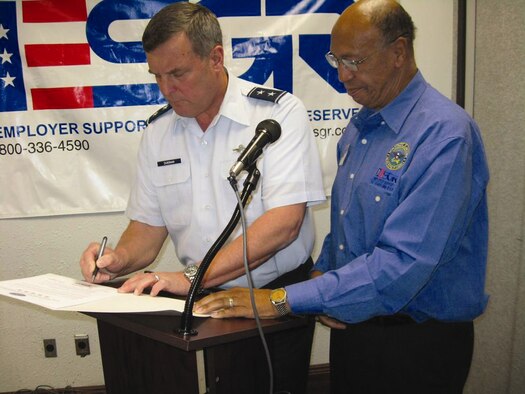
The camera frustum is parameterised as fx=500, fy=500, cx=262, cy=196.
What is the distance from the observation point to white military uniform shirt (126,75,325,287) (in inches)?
56.9

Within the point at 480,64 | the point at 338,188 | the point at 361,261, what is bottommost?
the point at 361,261

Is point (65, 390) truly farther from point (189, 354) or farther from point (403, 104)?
point (403, 104)

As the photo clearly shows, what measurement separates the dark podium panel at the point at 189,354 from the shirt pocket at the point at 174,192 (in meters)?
0.43

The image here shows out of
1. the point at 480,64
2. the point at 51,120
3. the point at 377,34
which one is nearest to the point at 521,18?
the point at 480,64

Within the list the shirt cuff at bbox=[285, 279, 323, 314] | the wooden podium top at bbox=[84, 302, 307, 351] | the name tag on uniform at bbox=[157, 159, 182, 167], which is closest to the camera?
the wooden podium top at bbox=[84, 302, 307, 351]

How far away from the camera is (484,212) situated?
1.27m

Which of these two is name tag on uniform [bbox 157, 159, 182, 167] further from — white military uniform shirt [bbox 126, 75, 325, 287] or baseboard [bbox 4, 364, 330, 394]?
baseboard [bbox 4, 364, 330, 394]

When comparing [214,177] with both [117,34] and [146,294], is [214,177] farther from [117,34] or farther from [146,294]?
[117,34]

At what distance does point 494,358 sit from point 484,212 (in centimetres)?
133

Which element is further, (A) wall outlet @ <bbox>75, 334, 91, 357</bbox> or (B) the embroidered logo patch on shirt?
(A) wall outlet @ <bbox>75, 334, 91, 357</bbox>

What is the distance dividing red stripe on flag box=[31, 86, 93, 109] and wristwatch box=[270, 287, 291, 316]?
1.66 m

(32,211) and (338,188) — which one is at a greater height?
(338,188)

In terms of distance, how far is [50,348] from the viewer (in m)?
2.57

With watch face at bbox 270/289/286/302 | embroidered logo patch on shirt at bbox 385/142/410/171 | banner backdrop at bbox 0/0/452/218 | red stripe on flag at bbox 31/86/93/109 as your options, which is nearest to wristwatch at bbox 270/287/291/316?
watch face at bbox 270/289/286/302
